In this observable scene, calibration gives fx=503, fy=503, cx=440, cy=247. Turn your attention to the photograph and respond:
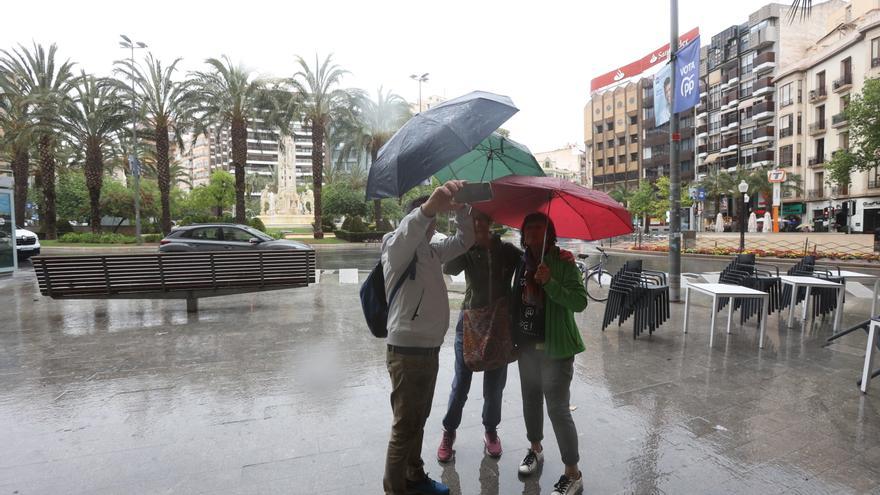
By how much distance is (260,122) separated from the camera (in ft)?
103

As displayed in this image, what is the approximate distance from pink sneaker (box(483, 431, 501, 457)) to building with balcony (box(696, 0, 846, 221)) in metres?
60.8

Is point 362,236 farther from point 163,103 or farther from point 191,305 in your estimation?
point 191,305

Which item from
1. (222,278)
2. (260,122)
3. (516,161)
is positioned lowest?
(222,278)

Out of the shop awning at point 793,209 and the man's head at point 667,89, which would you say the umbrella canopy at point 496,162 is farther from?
the shop awning at point 793,209

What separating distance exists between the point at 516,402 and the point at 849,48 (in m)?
52.3

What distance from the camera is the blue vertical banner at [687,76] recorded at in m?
8.34

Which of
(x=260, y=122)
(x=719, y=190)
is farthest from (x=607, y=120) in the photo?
(x=260, y=122)

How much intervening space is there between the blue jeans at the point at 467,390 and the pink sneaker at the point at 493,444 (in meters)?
0.04

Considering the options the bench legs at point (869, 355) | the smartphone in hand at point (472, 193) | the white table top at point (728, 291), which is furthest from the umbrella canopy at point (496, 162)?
the white table top at point (728, 291)

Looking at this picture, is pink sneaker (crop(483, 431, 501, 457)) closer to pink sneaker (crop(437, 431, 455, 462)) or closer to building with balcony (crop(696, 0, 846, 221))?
pink sneaker (crop(437, 431, 455, 462))

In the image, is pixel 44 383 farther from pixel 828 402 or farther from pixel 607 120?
pixel 607 120

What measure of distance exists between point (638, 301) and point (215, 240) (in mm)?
12870

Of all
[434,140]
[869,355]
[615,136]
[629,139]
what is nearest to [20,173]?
[434,140]

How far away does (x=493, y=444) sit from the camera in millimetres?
3312
